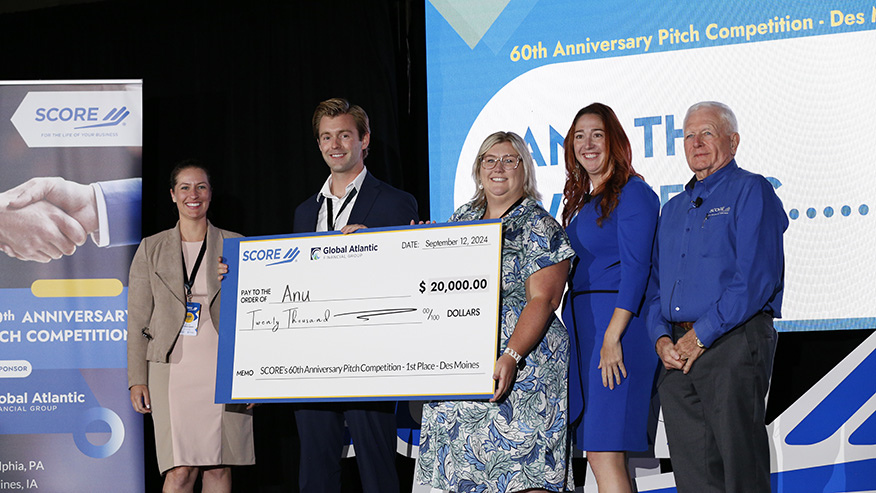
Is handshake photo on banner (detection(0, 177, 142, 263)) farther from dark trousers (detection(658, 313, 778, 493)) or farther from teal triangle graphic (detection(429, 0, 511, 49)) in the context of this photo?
dark trousers (detection(658, 313, 778, 493))

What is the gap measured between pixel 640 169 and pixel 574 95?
488 millimetres

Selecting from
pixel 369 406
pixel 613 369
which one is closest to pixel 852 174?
pixel 613 369

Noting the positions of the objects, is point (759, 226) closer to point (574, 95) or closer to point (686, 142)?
point (686, 142)

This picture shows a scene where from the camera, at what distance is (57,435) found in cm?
407

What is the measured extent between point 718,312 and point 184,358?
2.16m

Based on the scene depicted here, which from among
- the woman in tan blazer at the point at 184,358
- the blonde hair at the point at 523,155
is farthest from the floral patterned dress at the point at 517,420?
the woman in tan blazer at the point at 184,358

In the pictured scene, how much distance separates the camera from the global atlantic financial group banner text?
160 inches

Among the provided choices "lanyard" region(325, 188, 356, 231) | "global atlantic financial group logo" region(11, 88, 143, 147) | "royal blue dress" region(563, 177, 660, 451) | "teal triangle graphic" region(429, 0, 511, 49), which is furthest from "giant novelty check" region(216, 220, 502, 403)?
"teal triangle graphic" region(429, 0, 511, 49)

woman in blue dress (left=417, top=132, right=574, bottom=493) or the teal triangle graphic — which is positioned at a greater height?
the teal triangle graphic

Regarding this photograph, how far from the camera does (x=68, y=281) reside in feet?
13.6

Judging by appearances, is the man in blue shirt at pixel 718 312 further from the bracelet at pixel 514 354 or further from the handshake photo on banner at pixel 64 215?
the handshake photo on banner at pixel 64 215

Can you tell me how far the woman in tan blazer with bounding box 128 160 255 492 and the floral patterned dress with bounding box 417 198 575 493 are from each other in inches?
45.7

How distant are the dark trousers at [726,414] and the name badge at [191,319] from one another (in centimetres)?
196

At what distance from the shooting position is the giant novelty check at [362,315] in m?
2.70
